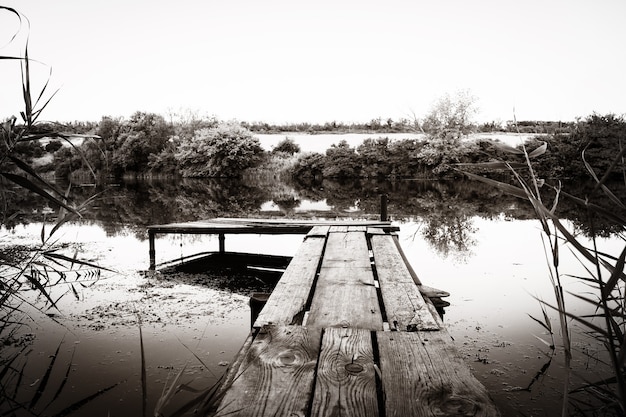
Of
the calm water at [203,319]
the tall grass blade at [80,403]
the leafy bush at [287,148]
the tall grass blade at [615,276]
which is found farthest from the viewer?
the leafy bush at [287,148]

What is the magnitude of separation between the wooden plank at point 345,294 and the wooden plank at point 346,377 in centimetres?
20

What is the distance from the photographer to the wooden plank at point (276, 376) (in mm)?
1370

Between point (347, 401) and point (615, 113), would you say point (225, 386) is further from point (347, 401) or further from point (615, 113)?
point (615, 113)

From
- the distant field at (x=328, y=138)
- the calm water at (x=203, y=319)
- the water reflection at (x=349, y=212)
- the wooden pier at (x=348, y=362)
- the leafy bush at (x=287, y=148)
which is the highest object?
the distant field at (x=328, y=138)

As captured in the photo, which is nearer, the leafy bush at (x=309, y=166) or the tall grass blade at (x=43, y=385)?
the tall grass blade at (x=43, y=385)

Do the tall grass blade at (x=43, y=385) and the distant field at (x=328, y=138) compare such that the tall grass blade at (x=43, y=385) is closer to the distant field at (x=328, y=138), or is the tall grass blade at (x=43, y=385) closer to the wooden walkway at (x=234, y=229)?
the wooden walkway at (x=234, y=229)

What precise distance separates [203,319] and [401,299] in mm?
2604

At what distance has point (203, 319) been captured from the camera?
15.0 ft

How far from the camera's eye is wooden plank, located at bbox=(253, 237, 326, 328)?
7.43ft

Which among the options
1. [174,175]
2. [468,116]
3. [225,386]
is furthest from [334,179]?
[225,386]

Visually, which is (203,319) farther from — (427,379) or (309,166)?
(309,166)

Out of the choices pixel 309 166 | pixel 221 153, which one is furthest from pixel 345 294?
pixel 221 153

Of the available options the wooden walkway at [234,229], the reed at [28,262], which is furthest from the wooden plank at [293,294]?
the wooden walkway at [234,229]

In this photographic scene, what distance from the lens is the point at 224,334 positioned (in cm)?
417
